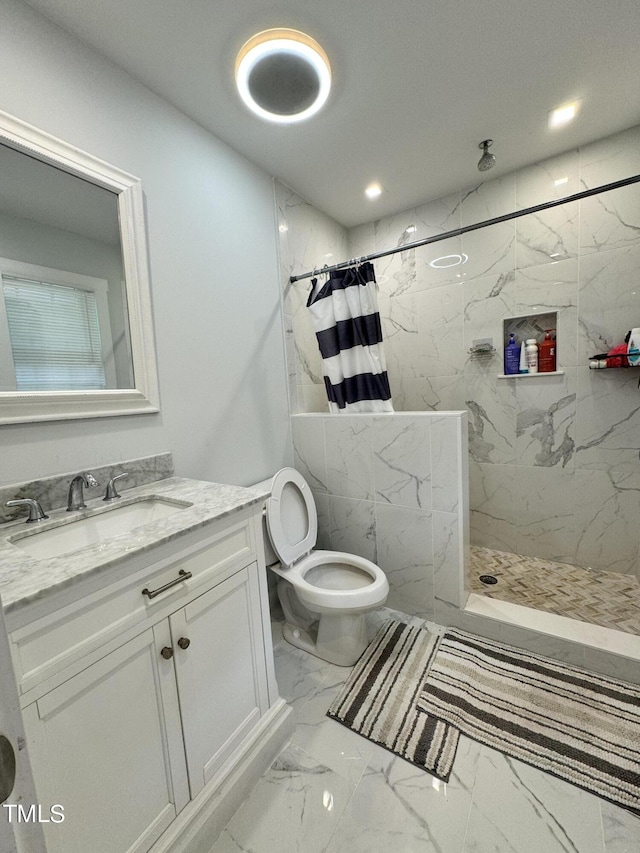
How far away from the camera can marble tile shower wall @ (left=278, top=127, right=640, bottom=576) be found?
1.97 meters

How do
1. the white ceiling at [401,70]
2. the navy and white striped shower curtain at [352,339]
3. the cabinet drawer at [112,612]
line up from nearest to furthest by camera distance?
the cabinet drawer at [112,612], the white ceiling at [401,70], the navy and white striped shower curtain at [352,339]

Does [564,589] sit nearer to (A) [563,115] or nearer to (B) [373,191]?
(A) [563,115]

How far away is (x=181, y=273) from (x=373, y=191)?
1.48m

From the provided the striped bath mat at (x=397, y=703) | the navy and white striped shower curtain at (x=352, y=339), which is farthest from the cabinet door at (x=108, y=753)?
the navy and white striped shower curtain at (x=352, y=339)

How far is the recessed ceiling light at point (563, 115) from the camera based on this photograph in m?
1.66

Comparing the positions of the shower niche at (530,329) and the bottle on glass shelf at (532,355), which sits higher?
the shower niche at (530,329)

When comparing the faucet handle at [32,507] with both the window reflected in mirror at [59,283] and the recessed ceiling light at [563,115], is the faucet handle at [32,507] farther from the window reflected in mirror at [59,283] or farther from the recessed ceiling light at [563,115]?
the recessed ceiling light at [563,115]

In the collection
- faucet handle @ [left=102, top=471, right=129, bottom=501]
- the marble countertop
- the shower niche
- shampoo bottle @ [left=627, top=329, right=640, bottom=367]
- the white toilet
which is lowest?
the white toilet

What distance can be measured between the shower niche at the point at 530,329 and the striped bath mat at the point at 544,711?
1.55 metres

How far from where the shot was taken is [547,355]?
2.18 m

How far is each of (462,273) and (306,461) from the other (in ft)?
5.43

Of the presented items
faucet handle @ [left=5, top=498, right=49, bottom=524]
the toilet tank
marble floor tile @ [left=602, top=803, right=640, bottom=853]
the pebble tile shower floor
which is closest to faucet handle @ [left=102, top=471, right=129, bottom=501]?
faucet handle @ [left=5, top=498, right=49, bottom=524]

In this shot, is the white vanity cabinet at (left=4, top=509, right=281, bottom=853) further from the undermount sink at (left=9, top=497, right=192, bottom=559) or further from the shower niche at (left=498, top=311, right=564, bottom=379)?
the shower niche at (left=498, top=311, right=564, bottom=379)

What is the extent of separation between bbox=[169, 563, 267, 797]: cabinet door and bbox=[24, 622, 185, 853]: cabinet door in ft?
0.21
